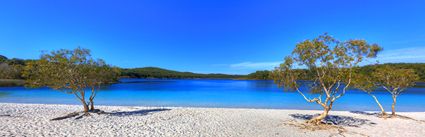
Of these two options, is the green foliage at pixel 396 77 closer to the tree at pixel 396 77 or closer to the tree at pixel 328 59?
the tree at pixel 396 77

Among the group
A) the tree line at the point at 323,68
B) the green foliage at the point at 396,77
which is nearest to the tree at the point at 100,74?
the tree line at the point at 323,68

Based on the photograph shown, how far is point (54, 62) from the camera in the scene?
496 inches

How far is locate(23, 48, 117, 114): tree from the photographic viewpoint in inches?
494

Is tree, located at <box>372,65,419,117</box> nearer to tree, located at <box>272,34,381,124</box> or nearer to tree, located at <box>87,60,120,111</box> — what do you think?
tree, located at <box>272,34,381,124</box>

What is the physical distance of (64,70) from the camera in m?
12.6

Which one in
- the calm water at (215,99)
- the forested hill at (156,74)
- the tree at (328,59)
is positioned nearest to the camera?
the tree at (328,59)

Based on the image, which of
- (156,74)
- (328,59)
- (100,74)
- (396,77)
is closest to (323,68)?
(328,59)

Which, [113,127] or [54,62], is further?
[54,62]

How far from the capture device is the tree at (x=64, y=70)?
41.1 ft

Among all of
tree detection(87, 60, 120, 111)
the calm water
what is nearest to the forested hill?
the calm water

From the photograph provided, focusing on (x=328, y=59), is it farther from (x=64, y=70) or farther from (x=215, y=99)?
(x=215, y=99)

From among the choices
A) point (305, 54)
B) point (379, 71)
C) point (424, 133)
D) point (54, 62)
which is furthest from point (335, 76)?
point (54, 62)

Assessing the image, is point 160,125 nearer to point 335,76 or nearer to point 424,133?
point 335,76

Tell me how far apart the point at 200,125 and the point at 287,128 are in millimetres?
4109
